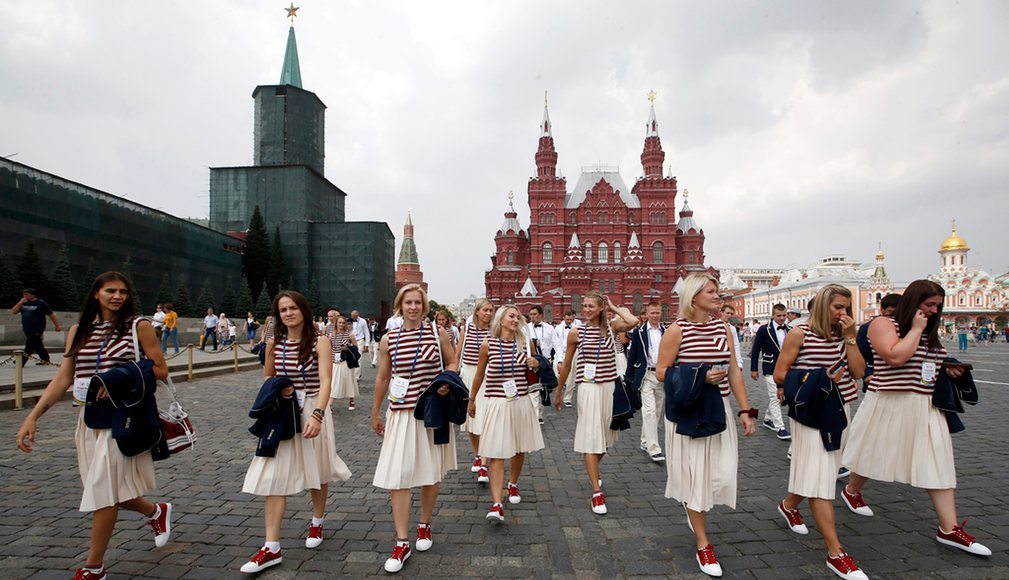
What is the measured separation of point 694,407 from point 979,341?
172 feet

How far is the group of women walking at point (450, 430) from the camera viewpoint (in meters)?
3.44

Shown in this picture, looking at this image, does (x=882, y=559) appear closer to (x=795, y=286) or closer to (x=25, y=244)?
(x=25, y=244)

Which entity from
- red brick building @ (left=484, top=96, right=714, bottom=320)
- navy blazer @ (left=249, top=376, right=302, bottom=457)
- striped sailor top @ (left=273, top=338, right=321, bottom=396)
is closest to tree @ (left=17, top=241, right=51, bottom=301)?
striped sailor top @ (left=273, top=338, right=321, bottom=396)

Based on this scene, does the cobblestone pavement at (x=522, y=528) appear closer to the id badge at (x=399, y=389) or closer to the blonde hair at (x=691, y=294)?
the id badge at (x=399, y=389)

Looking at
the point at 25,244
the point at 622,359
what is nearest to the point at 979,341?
the point at 622,359

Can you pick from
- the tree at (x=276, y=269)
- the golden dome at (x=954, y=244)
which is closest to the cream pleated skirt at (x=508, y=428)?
the tree at (x=276, y=269)

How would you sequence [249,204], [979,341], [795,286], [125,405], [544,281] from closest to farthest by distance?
[125,405] → [979,341] → [249,204] → [544,281] → [795,286]

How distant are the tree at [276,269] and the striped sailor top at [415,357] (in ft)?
158

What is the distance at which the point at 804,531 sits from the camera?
3982 mm

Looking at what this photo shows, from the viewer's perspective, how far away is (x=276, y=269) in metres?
49.0

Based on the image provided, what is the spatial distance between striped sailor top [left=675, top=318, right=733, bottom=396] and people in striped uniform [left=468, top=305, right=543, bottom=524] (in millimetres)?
1527

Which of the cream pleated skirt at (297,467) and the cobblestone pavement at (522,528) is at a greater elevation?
the cream pleated skirt at (297,467)

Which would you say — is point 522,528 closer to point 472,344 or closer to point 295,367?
point 295,367

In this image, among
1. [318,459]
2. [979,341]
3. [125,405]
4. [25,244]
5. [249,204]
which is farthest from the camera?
[249,204]
